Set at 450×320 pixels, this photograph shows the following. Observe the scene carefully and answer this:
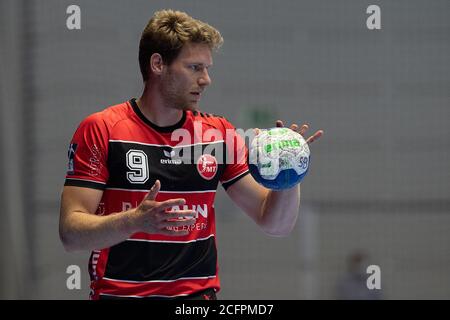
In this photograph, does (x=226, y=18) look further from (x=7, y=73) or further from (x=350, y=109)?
(x=7, y=73)

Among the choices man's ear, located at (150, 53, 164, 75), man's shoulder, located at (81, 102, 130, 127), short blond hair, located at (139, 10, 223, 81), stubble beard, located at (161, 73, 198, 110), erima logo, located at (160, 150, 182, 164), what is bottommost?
erima logo, located at (160, 150, 182, 164)

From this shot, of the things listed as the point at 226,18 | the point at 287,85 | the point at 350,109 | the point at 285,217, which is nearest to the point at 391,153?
the point at 350,109

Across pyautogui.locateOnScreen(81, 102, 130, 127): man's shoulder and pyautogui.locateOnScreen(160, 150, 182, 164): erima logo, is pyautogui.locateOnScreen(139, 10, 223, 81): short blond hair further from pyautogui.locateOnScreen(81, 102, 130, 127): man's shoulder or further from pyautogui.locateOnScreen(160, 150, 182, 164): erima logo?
pyautogui.locateOnScreen(160, 150, 182, 164): erima logo

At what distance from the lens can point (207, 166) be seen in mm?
4047

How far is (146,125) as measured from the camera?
4000mm

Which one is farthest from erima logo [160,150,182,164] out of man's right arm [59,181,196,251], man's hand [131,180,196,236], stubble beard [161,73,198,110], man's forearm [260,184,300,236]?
man's hand [131,180,196,236]

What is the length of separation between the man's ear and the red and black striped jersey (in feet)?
0.69

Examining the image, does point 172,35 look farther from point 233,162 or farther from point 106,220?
point 106,220

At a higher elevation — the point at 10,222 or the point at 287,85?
the point at 287,85

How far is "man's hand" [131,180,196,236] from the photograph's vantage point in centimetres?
329

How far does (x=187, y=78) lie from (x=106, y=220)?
80 centimetres

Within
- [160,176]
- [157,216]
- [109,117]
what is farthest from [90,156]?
[157,216]
